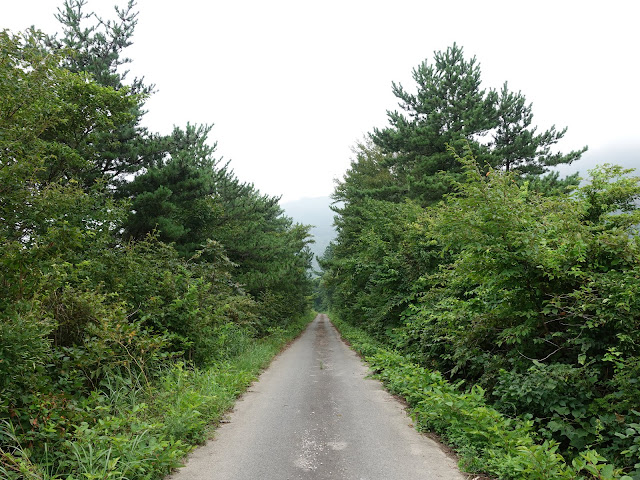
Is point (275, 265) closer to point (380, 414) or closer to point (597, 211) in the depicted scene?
point (380, 414)

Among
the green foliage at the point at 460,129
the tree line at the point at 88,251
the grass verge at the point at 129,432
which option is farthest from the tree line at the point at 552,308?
the green foliage at the point at 460,129

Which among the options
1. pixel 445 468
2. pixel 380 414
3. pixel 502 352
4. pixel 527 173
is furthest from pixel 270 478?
pixel 527 173

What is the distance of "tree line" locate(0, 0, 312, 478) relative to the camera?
373 centimetres

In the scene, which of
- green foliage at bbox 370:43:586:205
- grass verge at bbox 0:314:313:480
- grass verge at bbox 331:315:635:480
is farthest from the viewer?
green foliage at bbox 370:43:586:205

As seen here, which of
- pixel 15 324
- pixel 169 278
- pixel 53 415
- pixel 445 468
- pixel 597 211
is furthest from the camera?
pixel 169 278

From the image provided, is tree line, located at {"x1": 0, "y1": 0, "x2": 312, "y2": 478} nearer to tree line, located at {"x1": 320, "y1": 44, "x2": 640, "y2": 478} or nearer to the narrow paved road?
the narrow paved road

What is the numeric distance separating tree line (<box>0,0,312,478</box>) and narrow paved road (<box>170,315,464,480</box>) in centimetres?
107

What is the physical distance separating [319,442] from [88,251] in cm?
541

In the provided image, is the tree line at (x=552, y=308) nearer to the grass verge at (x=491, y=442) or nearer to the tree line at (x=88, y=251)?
the grass verge at (x=491, y=442)

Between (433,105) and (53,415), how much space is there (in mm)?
17377

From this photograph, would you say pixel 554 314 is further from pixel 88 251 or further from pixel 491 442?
pixel 88 251

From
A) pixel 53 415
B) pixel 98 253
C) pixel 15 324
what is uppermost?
pixel 98 253

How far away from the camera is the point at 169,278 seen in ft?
25.7

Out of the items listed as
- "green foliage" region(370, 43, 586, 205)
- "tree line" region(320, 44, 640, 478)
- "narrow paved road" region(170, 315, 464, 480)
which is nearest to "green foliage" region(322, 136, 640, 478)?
"tree line" region(320, 44, 640, 478)
